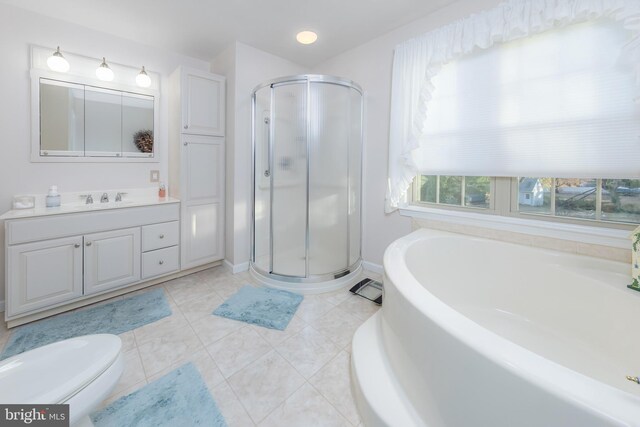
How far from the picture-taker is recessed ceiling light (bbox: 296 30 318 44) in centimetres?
248

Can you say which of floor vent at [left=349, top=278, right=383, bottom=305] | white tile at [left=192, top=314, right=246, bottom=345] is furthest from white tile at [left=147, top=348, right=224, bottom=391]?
floor vent at [left=349, top=278, right=383, bottom=305]

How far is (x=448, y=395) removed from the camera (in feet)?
2.87

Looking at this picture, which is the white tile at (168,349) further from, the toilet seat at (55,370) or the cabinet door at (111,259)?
the cabinet door at (111,259)

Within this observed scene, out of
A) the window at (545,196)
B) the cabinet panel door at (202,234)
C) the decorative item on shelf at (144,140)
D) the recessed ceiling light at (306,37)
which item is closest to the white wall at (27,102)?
the decorative item on shelf at (144,140)

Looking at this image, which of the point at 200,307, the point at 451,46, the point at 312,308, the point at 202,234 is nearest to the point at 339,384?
the point at 312,308

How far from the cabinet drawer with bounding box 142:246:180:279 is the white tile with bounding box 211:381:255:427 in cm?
152

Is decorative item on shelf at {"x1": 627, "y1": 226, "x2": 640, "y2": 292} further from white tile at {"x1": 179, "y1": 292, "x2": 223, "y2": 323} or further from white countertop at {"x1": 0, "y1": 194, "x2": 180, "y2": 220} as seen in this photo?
white countertop at {"x1": 0, "y1": 194, "x2": 180, "y2": 220}

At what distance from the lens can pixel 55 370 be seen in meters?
0.88

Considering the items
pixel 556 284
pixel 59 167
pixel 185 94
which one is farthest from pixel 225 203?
pixel 556 284

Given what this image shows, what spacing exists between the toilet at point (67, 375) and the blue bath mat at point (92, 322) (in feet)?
3.07

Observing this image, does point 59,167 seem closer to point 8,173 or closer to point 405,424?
point 8,173

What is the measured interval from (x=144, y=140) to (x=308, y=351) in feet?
8.41

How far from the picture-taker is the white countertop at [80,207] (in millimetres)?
1817

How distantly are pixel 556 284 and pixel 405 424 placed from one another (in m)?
1.25
